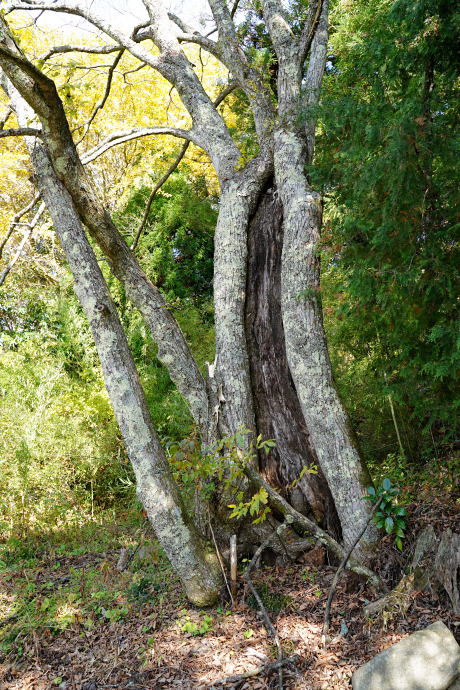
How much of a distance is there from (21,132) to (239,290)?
1974mm

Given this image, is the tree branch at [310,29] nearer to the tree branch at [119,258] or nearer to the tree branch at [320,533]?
the tree branch at [119,258]

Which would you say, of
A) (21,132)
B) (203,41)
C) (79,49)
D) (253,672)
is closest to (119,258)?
(21,132)

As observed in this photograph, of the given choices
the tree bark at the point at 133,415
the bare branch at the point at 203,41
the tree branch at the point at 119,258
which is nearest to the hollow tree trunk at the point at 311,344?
the tree branch at the point at 119,258

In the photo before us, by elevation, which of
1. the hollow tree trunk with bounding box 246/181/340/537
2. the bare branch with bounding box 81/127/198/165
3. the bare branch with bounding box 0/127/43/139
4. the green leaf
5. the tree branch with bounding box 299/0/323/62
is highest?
the tree branch with bounding box 299/0/323/62

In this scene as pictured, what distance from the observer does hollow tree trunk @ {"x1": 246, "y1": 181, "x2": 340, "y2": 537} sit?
379 cm

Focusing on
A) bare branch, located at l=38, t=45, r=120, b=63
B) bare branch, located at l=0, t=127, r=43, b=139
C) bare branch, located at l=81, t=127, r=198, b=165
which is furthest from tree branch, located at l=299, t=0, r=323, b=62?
bare branch, located at l=0, t=127, r=43, b=139

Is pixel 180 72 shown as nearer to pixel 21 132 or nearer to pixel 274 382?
pixel 21 132

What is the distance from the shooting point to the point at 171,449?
345 centimetres

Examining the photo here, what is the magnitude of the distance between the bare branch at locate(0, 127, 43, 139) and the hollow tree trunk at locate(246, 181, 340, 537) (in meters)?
Answer: 1.83

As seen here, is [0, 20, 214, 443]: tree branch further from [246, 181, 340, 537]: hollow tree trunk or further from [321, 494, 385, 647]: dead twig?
[321, 494, 385, 647]: dead twig

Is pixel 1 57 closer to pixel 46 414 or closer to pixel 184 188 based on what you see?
pixel 46 414

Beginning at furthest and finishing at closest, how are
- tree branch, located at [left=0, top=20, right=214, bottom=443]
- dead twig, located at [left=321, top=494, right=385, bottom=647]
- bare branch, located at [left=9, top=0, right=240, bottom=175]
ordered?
bare branch, located at [left=9, top=0, right=240, bottom=175] < tree branch, located at [left=0, top=20, right=214, bottom=443] < dead twig, located at [left=321, top=494, right=385, bottom=647]

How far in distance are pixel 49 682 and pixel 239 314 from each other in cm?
281

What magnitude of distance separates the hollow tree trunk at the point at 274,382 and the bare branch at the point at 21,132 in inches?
72.1
